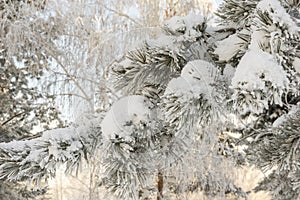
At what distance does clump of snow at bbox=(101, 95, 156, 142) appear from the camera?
0.49 metres

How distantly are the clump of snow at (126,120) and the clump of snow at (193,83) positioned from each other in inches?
2.6

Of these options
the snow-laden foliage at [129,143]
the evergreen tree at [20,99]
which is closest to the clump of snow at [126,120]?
the snow-laden foliage at [129,143]

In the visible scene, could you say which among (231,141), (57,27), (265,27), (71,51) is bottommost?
(231,141)

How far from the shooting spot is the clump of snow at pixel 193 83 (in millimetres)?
445

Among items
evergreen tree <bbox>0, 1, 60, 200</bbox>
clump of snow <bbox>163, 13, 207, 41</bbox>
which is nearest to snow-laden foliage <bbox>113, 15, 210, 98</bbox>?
clump of snow <bbox>163, 13, 207, 41</bbox>

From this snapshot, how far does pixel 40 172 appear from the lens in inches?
19.1

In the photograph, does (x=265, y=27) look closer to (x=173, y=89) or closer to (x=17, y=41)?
(x=173, y=89)

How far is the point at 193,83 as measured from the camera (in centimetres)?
45

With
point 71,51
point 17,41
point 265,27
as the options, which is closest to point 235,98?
point 265,27

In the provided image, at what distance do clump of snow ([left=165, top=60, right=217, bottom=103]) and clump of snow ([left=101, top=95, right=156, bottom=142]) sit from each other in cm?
7

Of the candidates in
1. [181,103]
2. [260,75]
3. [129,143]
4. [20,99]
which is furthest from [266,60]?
[20,99]

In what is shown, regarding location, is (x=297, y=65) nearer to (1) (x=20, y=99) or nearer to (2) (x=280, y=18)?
(2) (x=280, y=18)

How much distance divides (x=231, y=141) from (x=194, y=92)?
4.12 meters

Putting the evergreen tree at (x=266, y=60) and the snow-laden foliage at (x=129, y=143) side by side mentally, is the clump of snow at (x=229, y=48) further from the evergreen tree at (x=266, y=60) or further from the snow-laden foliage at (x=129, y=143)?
the snow-laden foliage at (x=129, y=143)
